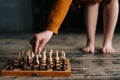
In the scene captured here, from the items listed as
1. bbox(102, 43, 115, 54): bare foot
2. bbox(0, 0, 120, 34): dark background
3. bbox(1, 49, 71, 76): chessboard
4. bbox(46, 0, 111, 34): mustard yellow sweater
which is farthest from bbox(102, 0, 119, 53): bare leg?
bbox(0, 0, 120, 34): dark background

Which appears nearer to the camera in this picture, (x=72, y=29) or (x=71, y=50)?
(x=71, y=50)

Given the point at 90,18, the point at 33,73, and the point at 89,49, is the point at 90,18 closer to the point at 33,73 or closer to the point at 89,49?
the point at 89,49

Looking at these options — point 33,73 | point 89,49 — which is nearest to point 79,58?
point 89,49

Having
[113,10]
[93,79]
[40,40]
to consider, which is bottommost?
[93,79]

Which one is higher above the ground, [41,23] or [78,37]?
[41,23]

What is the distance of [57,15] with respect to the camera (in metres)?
1.11

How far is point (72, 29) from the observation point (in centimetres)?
334

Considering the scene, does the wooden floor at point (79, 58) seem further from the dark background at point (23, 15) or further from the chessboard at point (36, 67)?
the dark background at point (23, 15)

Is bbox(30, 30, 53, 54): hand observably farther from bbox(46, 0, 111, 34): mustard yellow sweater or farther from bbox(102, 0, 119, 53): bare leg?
bbox(102, 0, 119, 53): bare leg

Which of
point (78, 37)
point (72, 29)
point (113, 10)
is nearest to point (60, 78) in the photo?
point (113, 10)

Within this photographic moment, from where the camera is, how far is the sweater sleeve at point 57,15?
109 centimetres

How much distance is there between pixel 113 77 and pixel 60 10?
454 mm

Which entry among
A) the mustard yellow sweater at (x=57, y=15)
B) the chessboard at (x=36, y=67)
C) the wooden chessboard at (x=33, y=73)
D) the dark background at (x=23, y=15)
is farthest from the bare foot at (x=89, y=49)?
the dark background at (x=23, y=15)

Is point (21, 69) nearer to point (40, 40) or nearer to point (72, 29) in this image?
point (40, 40)
